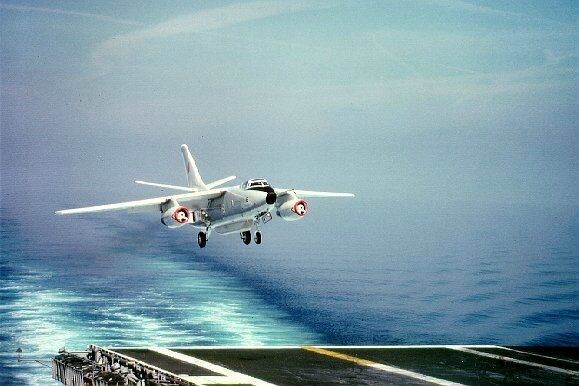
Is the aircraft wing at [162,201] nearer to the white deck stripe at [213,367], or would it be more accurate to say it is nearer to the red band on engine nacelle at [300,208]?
the red band on engine nacelle at [300,208]

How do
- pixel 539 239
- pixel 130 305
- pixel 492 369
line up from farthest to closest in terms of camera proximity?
1. pixel 539 239
2. pixel 130 305
3. pixel 492 369

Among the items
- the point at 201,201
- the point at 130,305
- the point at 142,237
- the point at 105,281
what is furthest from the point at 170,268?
the point at 201,201

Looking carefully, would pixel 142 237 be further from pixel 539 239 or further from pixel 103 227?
pixel 539 239

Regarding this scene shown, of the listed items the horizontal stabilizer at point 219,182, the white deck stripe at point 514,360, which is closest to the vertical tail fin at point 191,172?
the horizontal stabilizer at point 219,182

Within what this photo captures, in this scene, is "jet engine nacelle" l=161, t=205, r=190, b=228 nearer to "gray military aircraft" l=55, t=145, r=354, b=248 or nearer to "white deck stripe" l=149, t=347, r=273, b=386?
"gray military aircraft" l=55, t=145, r=354, b=248

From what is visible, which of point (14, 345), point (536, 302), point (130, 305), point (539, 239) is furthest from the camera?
point (539, 239)

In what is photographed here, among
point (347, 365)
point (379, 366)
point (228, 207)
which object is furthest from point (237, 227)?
point (379, 366)

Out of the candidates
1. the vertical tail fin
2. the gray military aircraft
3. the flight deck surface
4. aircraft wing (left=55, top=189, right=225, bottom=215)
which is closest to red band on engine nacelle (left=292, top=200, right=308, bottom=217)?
the gray military aircraft
